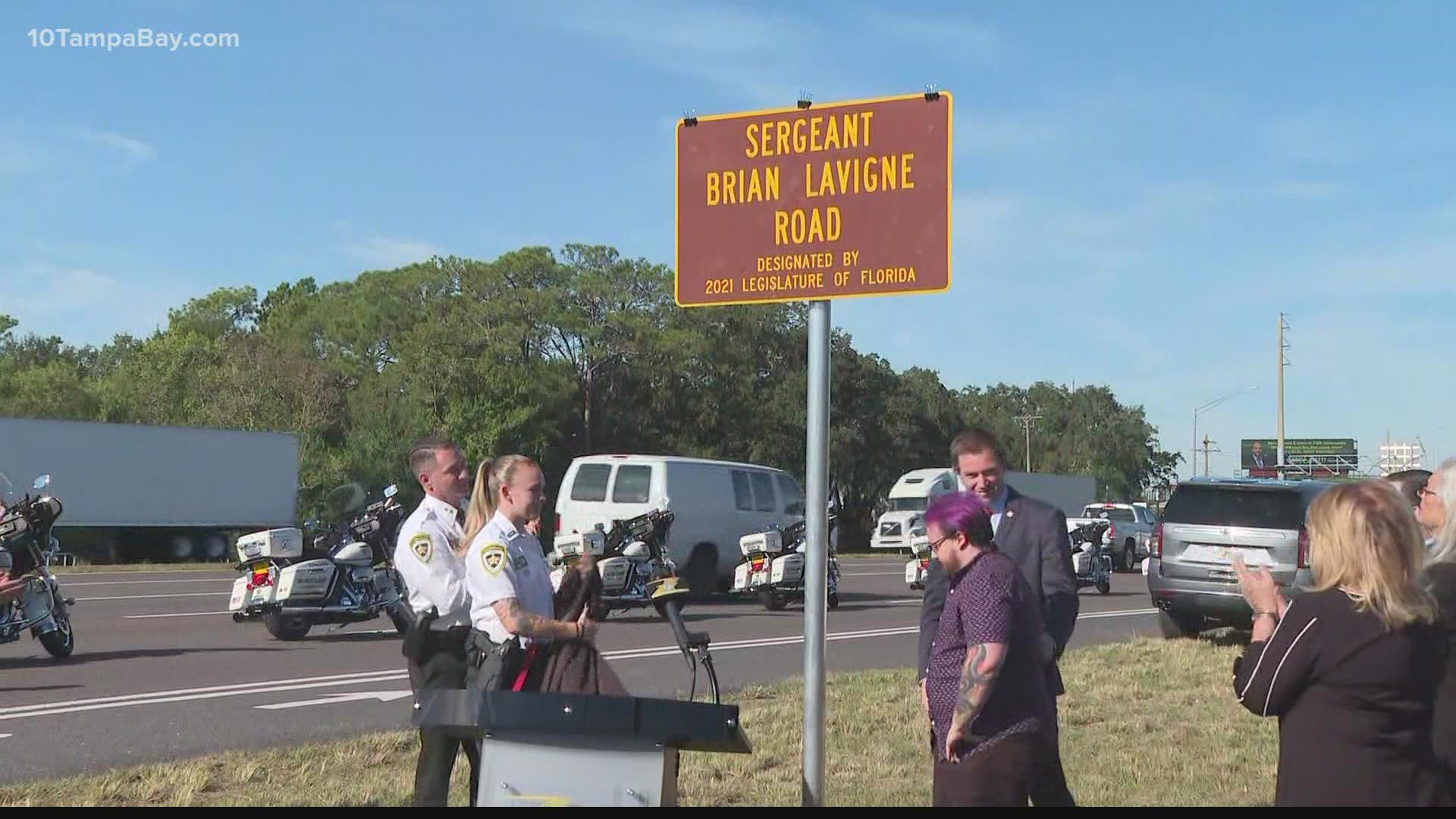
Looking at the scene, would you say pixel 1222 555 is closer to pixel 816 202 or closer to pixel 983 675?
pixel 816 202

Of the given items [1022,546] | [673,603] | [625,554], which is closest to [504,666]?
[673,603]

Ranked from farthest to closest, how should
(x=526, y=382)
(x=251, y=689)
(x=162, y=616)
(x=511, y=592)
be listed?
(x=526, y=382)
(x=162, y=616)
(x=251, y=689)
(x=511, y=592)

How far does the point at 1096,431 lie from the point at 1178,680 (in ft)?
359

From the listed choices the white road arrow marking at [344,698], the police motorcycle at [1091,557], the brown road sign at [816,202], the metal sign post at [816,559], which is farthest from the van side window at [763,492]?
the metal sign post at [816,559]

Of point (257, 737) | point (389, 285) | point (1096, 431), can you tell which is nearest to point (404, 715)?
point (257, 737)

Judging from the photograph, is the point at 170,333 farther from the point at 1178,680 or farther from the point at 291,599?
the point at 1178,680

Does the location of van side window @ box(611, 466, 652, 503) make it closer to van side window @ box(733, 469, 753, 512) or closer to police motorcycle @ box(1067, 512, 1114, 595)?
van side window @ box(733, 469, 753, 512)

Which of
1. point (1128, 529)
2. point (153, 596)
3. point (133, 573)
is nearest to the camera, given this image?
point (153, 596)

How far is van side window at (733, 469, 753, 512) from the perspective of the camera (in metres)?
22.8

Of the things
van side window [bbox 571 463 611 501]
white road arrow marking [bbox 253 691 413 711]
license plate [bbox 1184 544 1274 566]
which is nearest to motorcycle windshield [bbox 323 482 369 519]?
van side window [bbox 571 463 611 501]

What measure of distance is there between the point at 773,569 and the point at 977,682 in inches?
623

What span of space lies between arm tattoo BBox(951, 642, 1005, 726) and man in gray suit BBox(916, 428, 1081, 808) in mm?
947

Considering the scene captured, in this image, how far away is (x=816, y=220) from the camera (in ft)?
19.5

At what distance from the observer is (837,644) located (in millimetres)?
16250
